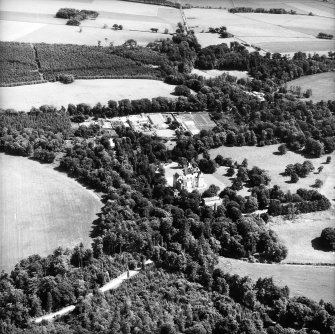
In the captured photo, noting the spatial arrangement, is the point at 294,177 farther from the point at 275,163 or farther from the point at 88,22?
the point at 88,22

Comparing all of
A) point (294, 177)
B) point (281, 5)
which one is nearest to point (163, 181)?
point (294, 177)

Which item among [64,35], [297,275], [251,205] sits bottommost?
[297,275]

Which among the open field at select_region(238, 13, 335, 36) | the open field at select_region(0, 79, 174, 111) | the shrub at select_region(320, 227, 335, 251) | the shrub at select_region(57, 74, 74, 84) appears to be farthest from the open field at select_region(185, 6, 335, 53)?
the shrub at select_region(320, 227, 335, 251)

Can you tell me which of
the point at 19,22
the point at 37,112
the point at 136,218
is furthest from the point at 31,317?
the point at 19,22

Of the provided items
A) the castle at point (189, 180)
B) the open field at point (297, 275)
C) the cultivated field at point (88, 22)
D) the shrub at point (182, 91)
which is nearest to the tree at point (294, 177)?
the castle at point (189, 180)

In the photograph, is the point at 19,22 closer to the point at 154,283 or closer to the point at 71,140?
the point at 71,140

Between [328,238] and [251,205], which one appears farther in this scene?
[251,205]

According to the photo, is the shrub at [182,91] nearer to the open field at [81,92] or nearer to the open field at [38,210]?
the open field at [81,92]
